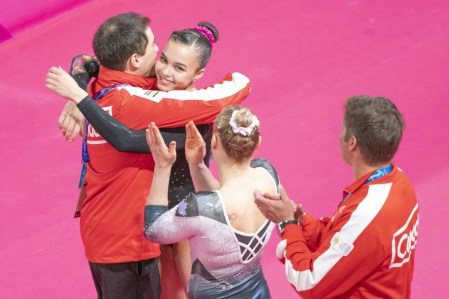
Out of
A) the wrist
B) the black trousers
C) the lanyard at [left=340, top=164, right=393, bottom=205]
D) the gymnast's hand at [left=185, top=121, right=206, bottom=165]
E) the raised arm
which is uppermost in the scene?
the wrist

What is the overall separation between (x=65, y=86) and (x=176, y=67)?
19.2 inches

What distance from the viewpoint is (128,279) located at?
3.63 m

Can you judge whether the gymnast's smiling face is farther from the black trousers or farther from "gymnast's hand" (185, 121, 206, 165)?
the black trousers

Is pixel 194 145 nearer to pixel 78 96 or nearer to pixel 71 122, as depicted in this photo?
pixel 78 96

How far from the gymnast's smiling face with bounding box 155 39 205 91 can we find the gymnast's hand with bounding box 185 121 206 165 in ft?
1.07

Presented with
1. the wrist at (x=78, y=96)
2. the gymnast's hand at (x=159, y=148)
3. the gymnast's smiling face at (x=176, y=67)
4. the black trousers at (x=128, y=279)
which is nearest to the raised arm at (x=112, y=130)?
the wrist at (x=78, y=96)

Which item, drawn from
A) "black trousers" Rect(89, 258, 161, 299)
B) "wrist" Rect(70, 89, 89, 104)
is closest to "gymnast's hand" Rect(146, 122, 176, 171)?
"wrist" Rect(70, 89, 89, 104)

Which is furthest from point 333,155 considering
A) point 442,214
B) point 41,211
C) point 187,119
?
point 187,119

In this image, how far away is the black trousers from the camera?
3605 mm

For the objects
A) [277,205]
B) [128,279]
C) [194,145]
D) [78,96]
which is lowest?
[128,279]

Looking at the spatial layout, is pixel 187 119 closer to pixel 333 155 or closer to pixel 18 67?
pixel 333 155

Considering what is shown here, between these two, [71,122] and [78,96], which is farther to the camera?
[71,122]

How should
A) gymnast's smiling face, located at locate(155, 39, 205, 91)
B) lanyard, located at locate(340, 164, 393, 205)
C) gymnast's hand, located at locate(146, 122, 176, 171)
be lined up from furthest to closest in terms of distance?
gymnast's smiling face, located at locate(155, 39, 205, 91) < gymnast's hand, located at locate(146, 122, 176, 171) < lanyard, located at locate(340, 164, 393, 205)

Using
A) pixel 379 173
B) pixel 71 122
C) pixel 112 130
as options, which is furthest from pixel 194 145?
pixel 379 173
